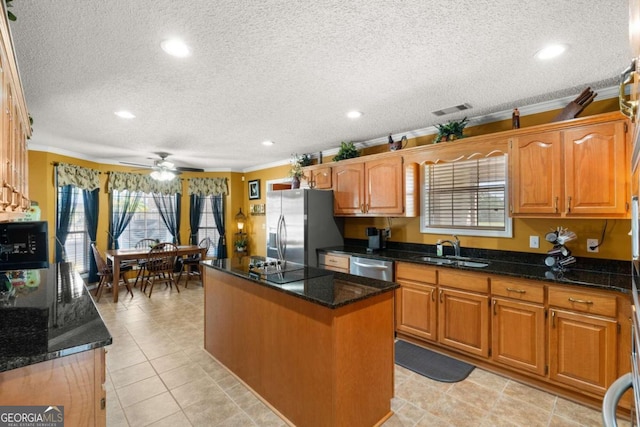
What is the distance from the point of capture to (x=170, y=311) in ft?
14.6

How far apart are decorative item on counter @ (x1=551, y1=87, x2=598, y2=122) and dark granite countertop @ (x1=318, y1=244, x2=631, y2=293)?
4.21 feet

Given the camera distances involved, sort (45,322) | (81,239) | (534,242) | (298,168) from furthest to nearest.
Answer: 1. (81,239)
2. (298,168)
3. (534,242)
4. (45,322)

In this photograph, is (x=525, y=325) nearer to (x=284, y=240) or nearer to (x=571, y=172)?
(x=571, y=172)

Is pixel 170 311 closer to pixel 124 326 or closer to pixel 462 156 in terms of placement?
pixel 124 326

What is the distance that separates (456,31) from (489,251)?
237cm

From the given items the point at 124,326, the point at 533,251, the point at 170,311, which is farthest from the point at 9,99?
the point at 533,251

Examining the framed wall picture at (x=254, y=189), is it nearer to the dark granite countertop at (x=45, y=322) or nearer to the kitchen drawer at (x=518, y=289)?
the dark granite countertop at (x=45, y=322)

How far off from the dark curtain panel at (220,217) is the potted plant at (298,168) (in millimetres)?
2547

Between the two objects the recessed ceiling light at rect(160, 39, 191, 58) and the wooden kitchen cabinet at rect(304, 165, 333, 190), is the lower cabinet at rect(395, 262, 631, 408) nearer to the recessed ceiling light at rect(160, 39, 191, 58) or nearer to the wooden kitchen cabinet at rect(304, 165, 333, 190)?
the wooden kitchen cabinet at rect(304, 165, 333, 190)

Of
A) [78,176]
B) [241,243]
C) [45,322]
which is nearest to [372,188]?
[45,322]

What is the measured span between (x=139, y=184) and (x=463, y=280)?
20.5 ft

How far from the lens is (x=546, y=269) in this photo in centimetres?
270

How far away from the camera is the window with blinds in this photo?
323 centimetres

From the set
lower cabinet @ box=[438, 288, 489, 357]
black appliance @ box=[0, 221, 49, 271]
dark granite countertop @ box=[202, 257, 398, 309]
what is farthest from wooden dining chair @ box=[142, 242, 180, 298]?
lower cabinet @ box=[438, 288, 489, 357]
